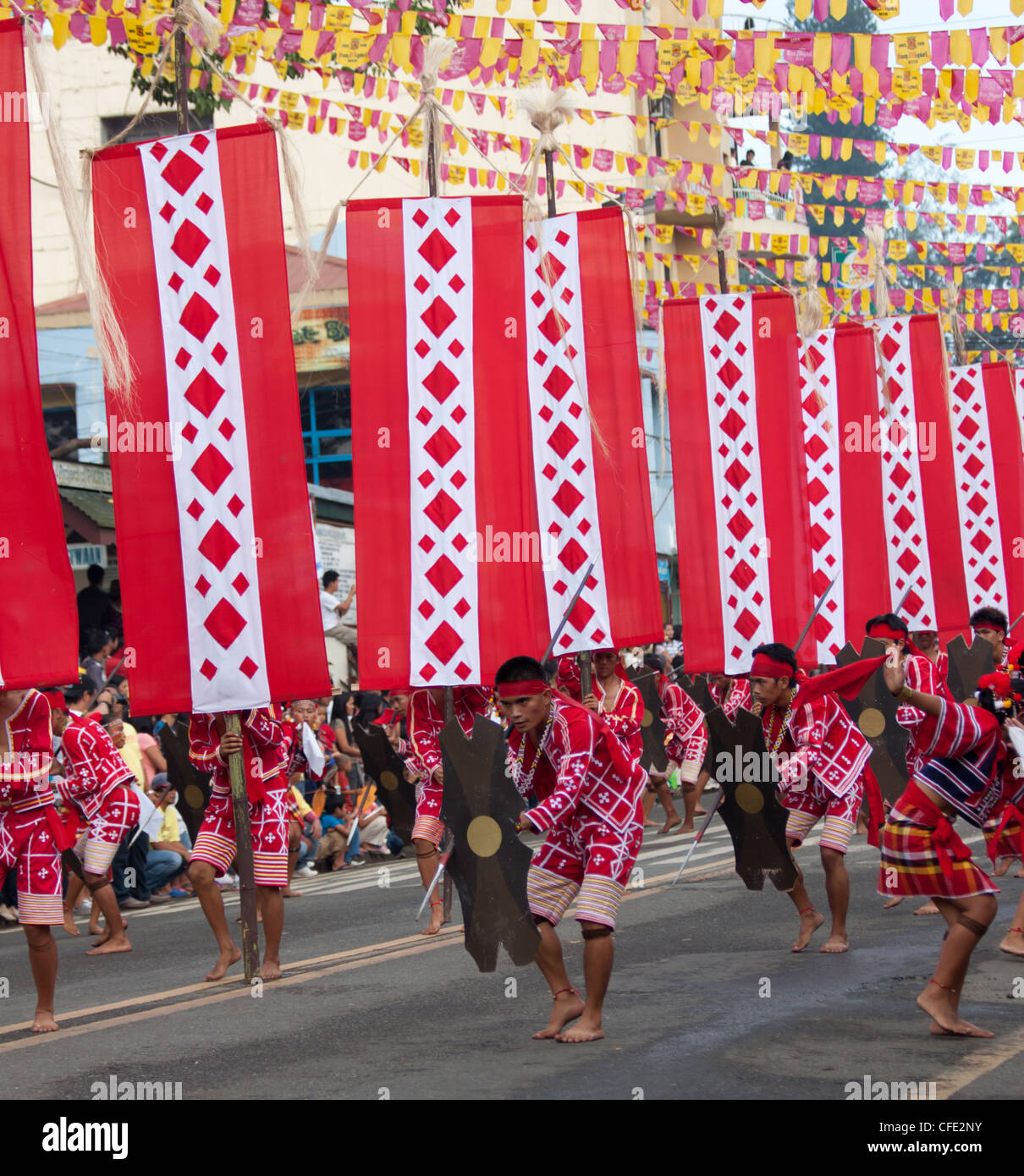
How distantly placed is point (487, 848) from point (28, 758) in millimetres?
2190

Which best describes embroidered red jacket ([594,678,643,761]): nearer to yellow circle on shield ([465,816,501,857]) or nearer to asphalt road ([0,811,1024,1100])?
asphalt road ([0,811,1024,1100])

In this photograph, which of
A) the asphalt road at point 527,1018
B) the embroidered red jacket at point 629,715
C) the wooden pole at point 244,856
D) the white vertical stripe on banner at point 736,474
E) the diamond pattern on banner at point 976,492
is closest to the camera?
the asphalt road at point 527,1018

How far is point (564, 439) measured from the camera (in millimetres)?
12609

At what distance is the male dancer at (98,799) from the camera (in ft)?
35.3

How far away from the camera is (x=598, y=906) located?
22.4 ft

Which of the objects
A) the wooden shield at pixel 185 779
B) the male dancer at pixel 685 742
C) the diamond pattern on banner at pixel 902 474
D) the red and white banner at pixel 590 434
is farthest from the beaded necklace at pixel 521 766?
the diamond pattern on banner at pixel 902 474

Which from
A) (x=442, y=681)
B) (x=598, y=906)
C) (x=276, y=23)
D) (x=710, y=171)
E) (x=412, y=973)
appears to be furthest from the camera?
(x=710, y=171)

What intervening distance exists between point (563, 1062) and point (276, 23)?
29.8 ft

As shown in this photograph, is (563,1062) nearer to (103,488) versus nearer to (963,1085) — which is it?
(963,1085)

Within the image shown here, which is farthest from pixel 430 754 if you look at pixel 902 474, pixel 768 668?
pixel 902 474

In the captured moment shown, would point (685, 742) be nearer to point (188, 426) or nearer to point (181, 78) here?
point (188, 426)

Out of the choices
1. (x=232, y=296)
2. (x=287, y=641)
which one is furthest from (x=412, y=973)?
(x=232, y=296)

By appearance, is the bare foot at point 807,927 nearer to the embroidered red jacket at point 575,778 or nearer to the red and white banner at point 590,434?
the embroidered red jacket at point 575,778

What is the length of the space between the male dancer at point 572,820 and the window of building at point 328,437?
21.1 m
